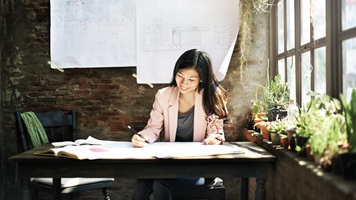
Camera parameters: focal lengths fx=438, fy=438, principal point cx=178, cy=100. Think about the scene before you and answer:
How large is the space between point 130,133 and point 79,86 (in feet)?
2.32

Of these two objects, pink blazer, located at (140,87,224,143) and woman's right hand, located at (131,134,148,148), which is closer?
woman's right hand, located at (131,134,148,148)

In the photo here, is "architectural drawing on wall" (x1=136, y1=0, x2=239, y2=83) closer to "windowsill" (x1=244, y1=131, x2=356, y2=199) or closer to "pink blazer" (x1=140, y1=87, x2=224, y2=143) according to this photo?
"pink blazer" (x1=140, y1=87, x2=224, y2=143)

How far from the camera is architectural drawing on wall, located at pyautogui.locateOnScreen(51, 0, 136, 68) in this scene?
14.3 feet

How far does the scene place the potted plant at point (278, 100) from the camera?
10.8 feet

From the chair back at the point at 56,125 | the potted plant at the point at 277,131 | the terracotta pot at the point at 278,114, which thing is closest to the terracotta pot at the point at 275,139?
the potted plant at the point at 277,131

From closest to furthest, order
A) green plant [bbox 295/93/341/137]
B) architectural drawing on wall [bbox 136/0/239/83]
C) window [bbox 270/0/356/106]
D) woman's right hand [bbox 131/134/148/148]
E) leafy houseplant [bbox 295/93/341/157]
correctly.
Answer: leafy houseplant [bbox 295/93/341/157], green plant [bbox 295/93/341/137], window [bbox 270/0/356/106], woman's right hand [bbox 131/134/148/148], architectural drawing on wall [bbox 136/0/239/83]

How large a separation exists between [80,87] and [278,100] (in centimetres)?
207

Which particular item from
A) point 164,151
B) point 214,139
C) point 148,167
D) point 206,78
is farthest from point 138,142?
point 206,78

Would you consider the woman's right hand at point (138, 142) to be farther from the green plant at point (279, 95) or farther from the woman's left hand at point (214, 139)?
the green plant at point (279, 95)

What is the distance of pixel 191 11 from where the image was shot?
4312 millimetres

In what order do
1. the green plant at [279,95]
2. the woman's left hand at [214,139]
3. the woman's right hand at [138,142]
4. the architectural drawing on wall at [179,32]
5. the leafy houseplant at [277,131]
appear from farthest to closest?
the architectural drawing on wall at [179,32], the green plant at [279,95], the woman's left hand at [214,139], the woman's right hand at [138,142], the leafy houseplant at [277,131]

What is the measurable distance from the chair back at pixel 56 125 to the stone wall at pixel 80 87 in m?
0.14

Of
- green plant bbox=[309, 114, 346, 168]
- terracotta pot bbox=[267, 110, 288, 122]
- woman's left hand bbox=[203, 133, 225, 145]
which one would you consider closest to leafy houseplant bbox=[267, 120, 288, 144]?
woman's left hand bbox=[203, 133, 225, 145]

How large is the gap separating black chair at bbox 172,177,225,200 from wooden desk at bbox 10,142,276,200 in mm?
478
